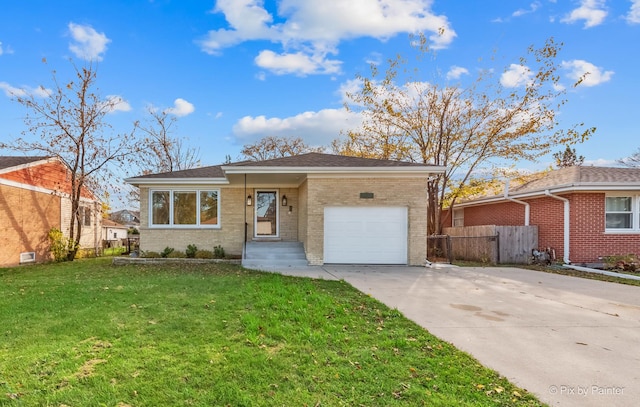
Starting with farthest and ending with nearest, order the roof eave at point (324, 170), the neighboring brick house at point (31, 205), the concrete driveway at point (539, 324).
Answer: the neighboring brick house at point (31, 205)
the roof eave at point (324, 170)
the concrete driveway at point (539, 324)

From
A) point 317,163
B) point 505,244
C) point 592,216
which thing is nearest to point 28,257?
point 317,163

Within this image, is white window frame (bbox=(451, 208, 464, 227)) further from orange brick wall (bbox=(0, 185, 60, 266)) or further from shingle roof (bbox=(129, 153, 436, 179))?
orange brick wall (bbox=(0, 185, 60, 266))

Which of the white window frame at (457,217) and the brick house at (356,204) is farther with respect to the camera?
the white window frame at (457,217)

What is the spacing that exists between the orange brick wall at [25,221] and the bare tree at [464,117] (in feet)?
50.3

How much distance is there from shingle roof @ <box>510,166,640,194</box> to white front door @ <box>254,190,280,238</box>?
401 inches

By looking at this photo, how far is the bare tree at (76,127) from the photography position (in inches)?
595

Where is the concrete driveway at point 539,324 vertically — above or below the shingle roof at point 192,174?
below

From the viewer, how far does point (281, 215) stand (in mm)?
14594

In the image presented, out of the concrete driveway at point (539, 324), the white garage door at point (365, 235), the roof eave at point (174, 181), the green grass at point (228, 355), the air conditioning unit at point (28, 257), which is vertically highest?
the roof eave at point (174, 181)

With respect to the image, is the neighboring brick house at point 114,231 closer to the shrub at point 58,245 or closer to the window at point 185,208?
the shrub at point 58,245

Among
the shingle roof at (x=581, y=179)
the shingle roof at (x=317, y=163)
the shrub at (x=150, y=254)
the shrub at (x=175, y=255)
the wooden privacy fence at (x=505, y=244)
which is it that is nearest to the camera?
the shingle roof at (x=317, y=163)

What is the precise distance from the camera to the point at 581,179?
13.0 meters

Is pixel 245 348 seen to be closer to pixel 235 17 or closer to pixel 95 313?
pixel 95 313

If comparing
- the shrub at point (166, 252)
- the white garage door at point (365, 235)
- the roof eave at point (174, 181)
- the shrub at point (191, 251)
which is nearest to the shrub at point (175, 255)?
the shrub at point (166, 252)
